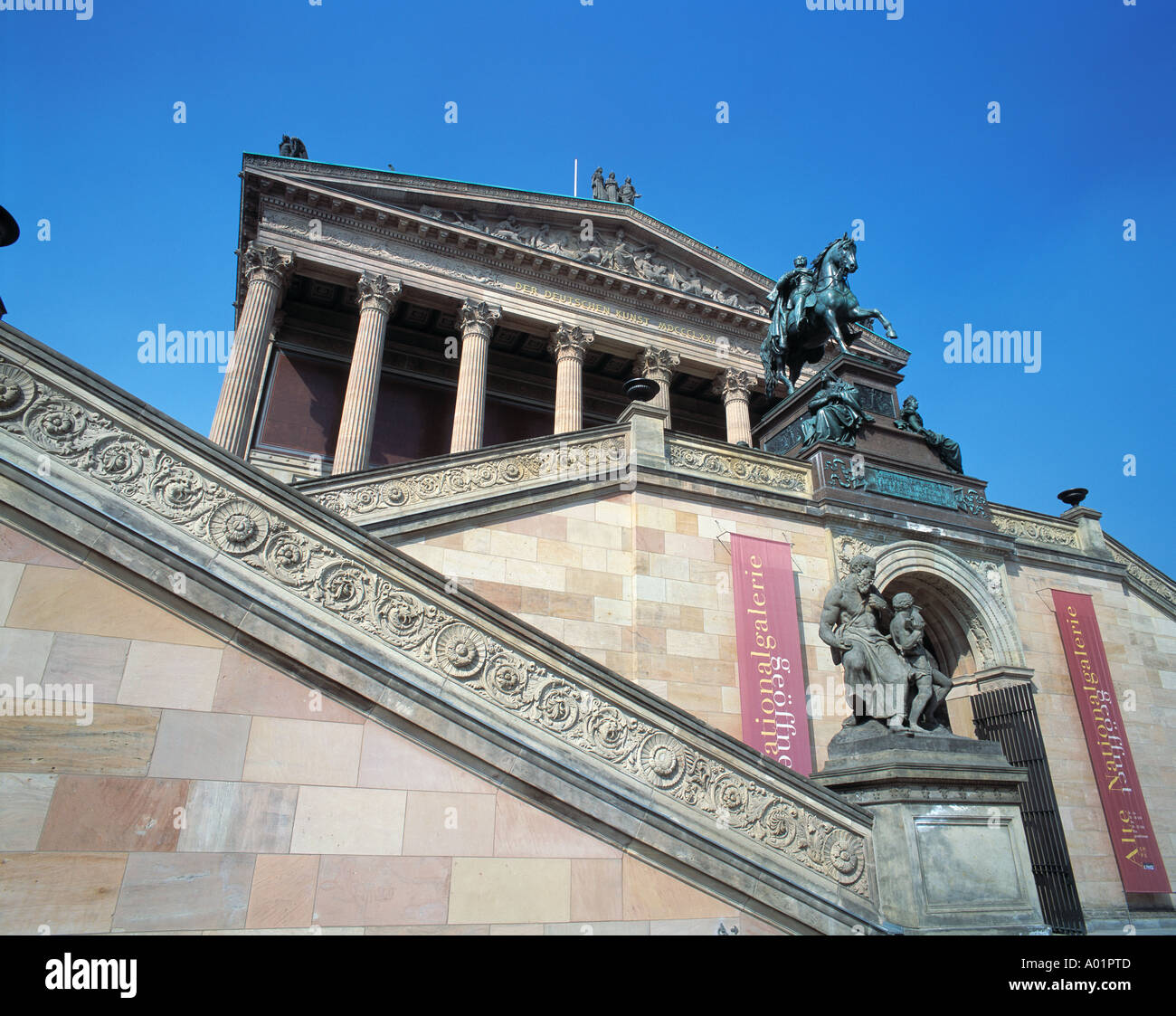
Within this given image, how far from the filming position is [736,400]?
31.0 meters

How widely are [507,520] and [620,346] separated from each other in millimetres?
20224

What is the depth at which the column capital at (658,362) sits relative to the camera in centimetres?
3067

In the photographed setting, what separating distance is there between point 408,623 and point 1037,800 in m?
12.8

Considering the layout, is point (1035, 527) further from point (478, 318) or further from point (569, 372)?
point (478, 318)

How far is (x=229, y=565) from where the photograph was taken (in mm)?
5434

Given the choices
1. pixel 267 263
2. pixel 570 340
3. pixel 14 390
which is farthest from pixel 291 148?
pixel 14 390

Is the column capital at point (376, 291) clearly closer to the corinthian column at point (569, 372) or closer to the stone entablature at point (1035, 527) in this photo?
the corinthian column at point (569, 372)

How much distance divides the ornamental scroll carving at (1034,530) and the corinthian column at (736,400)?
13.2m

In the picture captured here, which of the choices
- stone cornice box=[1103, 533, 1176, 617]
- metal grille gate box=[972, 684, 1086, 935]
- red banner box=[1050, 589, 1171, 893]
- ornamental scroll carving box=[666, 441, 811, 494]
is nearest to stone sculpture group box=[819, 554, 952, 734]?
metal grille gate box=[972, 684, 1086, 935]

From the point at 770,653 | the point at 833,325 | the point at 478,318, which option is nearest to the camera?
the point at 770,653

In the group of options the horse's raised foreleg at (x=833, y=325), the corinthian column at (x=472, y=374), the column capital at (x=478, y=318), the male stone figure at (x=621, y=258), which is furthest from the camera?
the male stone figure at (x=621, y=258)

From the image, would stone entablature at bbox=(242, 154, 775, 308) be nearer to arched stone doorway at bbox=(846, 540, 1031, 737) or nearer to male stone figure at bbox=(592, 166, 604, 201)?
male stone figure at bbox=(592, 166, 604, 201)

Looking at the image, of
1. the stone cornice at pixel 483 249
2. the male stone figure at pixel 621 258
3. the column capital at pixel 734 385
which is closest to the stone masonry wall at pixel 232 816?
the stone cornice at pixel 483 249

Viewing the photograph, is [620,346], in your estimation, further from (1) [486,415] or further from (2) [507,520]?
(2) [507,520]
